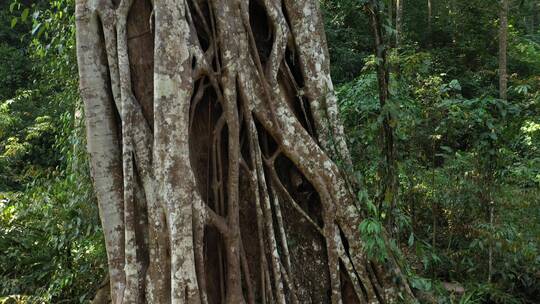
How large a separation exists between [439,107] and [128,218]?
286 centimetres

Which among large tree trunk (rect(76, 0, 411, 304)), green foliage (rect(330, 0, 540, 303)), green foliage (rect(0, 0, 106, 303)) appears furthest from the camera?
green foliage (rect(0, 0, 106, 303))

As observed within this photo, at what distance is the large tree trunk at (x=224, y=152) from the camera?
9.26 feet

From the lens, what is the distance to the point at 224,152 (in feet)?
10.3

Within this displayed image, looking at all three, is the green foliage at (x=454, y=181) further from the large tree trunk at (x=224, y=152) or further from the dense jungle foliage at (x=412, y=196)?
the large tree trunk at (x=224, y=152)

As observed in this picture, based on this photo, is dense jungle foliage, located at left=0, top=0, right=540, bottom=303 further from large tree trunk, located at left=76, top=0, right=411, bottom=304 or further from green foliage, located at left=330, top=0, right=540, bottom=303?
large tree trunk, located at left=76, top=0, right=411, bottom=304

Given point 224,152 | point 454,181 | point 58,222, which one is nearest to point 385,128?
point 224,152

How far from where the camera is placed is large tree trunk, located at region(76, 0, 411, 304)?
2.82 m

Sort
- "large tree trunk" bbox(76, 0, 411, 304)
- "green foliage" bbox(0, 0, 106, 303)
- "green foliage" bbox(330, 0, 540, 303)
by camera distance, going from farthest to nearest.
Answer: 1. "green foliage" bbox(0, 0, 106, 303)
2. "green foliage" bbox(330, 0, 540, 303)
3. "large tree trunk" bbox(76, 0, 411, 304)

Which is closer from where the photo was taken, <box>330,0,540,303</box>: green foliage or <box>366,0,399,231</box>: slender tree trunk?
<box>366,0,399,231</box>: slender tree trunk

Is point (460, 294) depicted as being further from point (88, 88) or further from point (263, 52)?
point (88, 88)

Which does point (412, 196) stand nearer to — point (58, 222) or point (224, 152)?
point (224, 152)

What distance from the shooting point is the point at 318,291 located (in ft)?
10.5

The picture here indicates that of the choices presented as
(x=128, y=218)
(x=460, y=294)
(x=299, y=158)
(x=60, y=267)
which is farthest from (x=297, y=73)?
(x=60, y=267)

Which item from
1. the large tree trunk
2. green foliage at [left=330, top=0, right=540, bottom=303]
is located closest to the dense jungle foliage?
green foliage at [left=330, top=0, right=540, bottom=303]
